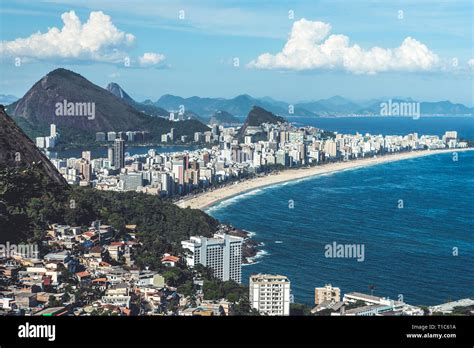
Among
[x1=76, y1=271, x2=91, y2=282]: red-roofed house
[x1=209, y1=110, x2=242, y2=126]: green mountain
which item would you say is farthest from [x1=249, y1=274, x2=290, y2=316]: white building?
[x1=209, y1=110, x2=242, y2=126]: green mountain

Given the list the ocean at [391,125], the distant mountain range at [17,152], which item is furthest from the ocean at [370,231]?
the ocean at [391,125]

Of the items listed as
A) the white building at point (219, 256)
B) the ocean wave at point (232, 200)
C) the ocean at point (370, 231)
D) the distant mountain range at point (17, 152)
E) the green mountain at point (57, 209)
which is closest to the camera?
the green mountain at point (57, 209)

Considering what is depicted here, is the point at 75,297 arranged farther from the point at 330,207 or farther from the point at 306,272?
the point at 330,207

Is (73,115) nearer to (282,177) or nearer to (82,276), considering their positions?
(282,177)

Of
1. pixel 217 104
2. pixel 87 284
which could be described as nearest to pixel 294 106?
pixel 217 104

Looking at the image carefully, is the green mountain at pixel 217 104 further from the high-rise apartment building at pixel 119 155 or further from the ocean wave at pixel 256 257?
the ocean wave at pixel 256 257

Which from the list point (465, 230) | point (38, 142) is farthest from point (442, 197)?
point (38, 142)

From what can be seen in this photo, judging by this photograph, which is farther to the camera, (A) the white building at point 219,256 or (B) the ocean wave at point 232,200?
(B) the ocean wave at point 232,200

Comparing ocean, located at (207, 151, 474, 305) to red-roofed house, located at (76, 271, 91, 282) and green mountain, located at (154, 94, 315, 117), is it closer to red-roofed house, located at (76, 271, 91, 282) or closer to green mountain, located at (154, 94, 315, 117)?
red-roofed house, located at (76, 271, 91, 282)
